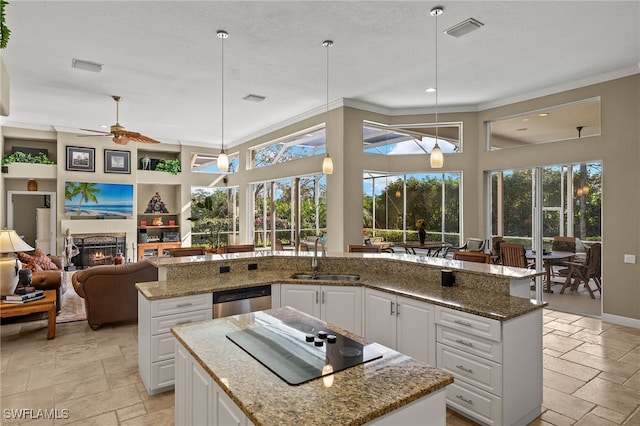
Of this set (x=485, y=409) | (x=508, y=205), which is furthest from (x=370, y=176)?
(x=485, y=409)

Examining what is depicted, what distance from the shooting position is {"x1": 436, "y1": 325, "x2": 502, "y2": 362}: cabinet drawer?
95.6 inches

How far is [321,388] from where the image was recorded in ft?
4.60

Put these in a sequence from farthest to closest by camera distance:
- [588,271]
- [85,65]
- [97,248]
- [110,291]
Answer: [97,248] → [588,271] → [85,65] → [110,291]

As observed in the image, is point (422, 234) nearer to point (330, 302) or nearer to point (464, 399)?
point (330, 302)

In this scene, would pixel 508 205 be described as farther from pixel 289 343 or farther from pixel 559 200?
pixel 289 343

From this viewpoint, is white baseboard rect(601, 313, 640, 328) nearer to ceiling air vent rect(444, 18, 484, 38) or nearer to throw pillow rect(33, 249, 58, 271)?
ceiling air vent rect(444, 18, 484, 38)

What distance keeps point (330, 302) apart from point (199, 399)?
191 cm

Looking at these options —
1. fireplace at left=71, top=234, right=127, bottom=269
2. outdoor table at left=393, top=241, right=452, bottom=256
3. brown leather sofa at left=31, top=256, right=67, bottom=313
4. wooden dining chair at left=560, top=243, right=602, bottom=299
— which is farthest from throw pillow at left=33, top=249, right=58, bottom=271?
wooden dining chair at left=560, top=243, right=602, bottom=299

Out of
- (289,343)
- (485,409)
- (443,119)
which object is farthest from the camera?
(443,119)

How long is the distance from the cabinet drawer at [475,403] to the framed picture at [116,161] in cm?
988

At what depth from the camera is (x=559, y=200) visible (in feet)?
18.8

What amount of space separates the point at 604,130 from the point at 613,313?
2617 mm

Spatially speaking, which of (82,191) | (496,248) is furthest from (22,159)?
(496,248)

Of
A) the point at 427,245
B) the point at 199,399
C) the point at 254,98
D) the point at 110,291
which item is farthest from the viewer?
the point at 427,245
